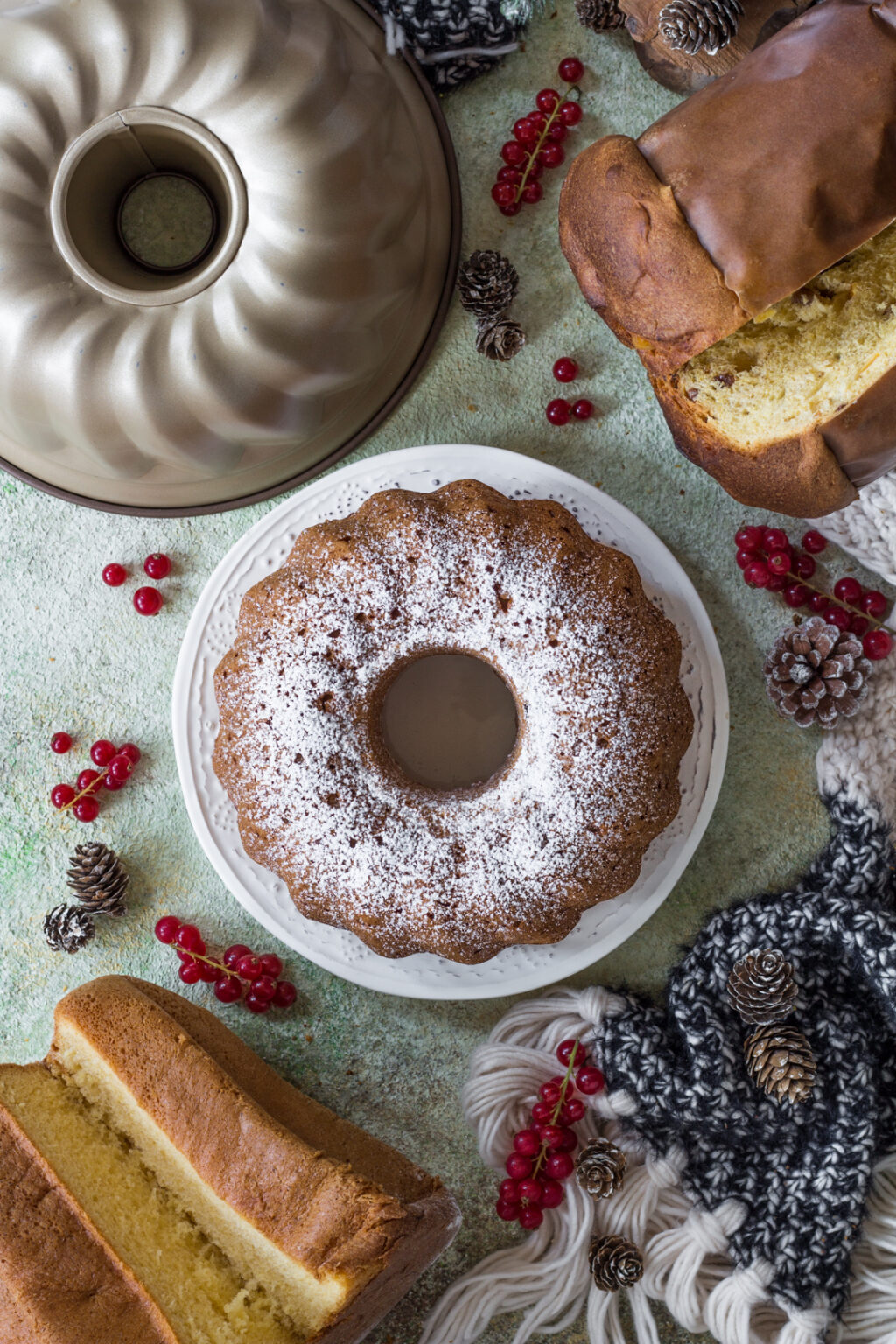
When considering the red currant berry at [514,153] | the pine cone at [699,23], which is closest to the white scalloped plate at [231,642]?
the red currant berry at [514,153]

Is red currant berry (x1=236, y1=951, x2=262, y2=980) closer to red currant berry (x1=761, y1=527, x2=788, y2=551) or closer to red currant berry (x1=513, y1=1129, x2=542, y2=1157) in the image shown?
red currant berry (x1=513, y1=1129, x2=542, y2=1157)

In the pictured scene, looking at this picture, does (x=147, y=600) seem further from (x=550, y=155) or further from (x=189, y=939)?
(x=550, y=155)

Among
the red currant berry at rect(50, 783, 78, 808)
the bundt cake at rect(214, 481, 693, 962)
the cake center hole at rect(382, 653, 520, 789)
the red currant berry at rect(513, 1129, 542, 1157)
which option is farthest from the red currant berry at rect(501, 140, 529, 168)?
the red currant berry at rect(513, 1129, 542, 1157)

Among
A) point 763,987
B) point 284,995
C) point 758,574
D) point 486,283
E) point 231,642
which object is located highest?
point 486,283

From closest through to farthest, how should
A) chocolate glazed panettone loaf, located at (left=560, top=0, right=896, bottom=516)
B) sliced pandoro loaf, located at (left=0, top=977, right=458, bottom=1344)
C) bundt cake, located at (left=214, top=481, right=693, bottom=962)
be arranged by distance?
chocolate glazed panettone loaf, located at (left=560, top=0, right=896, bottom=516)
sliced pandoro loaf, located at (left=0, top=977, right=458, bottom=1344)
bundt cake, located at (left=214, top=481, right=693, bottom=962)

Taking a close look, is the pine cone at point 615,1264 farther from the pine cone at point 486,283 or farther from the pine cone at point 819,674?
the pine cone at point 486,283

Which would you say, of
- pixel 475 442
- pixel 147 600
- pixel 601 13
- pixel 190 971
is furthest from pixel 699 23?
pixel 190 971
